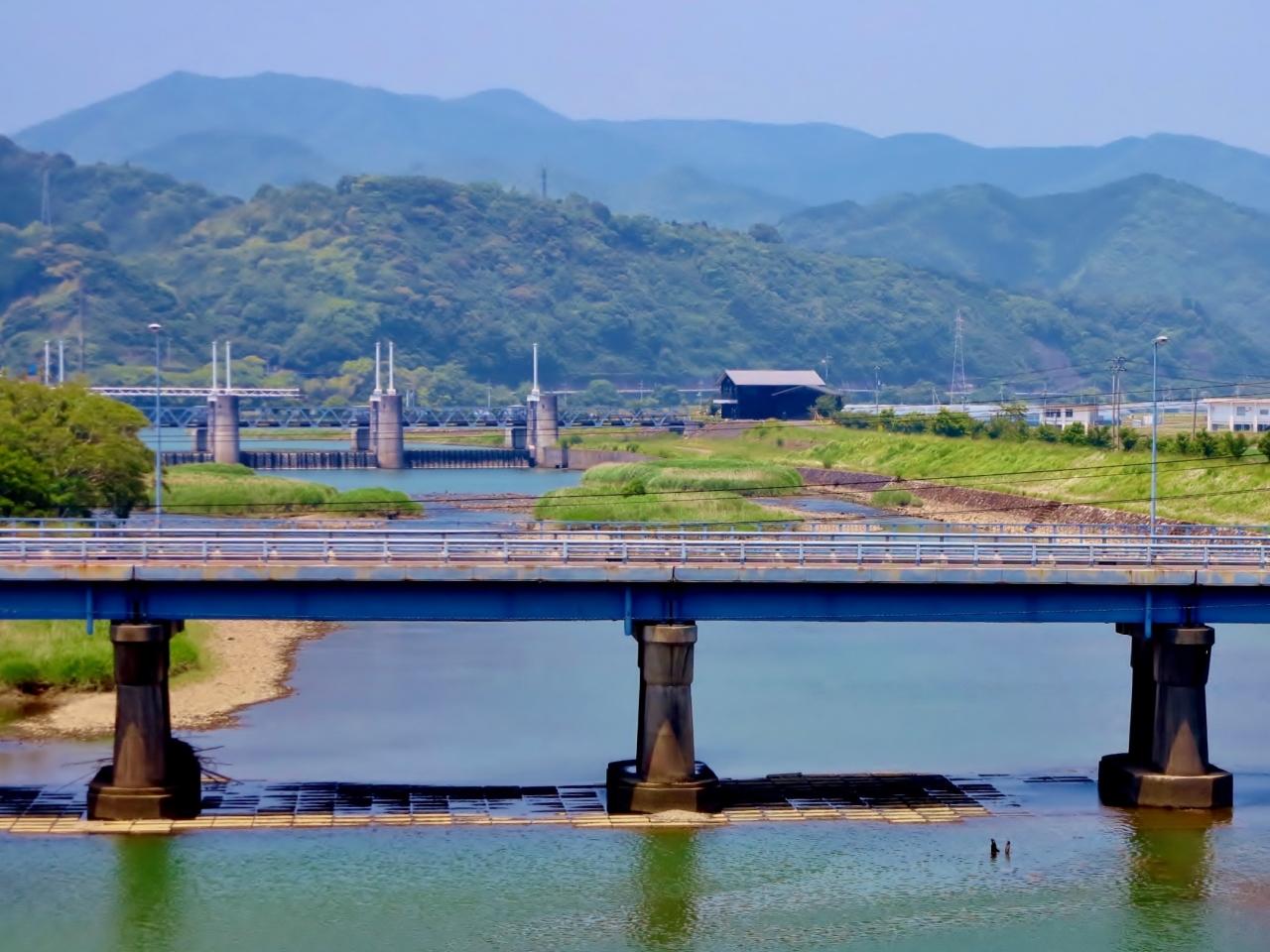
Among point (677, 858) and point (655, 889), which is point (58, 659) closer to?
point (677, 858)

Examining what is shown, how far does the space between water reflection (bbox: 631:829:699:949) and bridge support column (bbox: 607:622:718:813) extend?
4.35 feet

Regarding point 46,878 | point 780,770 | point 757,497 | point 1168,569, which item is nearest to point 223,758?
point 46,878

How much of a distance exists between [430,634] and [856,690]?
28171 millimetres

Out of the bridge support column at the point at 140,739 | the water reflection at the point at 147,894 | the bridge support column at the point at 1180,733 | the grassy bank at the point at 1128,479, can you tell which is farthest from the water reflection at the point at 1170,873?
the grassy bank at the point at 1128,479

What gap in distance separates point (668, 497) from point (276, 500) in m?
32.7

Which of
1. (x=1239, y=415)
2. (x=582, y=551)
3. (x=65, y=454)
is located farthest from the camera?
(x=1239, y=415)

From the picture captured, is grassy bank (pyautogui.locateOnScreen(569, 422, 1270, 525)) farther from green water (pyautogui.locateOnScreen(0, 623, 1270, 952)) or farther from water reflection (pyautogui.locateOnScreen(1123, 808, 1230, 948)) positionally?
water reflection (pyautogui.locateOnScreen(1123, 808, 1230, 948))

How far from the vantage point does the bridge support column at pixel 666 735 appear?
195 ft

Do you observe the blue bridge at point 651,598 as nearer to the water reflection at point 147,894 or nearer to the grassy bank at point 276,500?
the water reflection at point 147,894

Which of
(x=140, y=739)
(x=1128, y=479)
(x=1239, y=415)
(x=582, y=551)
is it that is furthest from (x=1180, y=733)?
(x=1239, y=415)

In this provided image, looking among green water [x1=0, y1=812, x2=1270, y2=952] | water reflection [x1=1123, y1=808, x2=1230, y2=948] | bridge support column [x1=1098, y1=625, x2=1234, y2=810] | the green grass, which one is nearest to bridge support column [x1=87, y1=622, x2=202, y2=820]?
green water [x1=0, y1=812, x2=1270, y2=952]

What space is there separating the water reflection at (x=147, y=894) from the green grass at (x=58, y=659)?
21.1m

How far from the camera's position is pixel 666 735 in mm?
59219

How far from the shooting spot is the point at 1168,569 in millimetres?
61906
